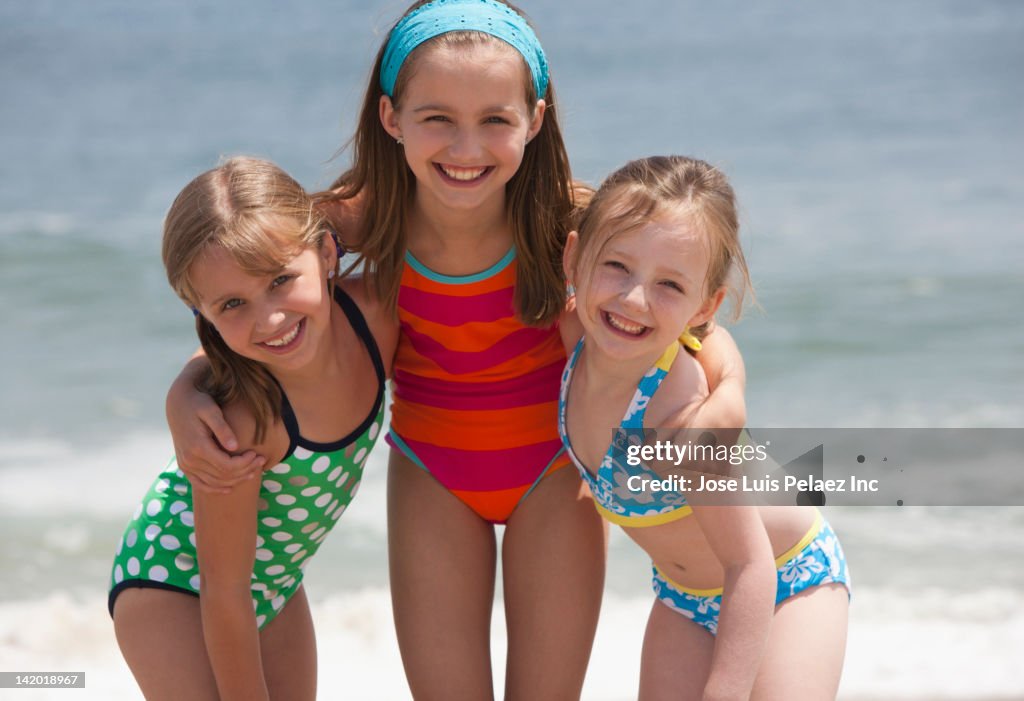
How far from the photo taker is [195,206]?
9.66ft

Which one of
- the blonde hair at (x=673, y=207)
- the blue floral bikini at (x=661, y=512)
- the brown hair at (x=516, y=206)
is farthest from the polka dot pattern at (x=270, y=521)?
the blonde hair at (x=673, y=207)

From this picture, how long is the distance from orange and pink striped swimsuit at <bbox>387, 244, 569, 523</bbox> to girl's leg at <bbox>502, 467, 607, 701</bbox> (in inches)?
3.4

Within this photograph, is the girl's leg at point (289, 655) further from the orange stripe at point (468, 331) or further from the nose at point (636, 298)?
the nose at point (636, 298)

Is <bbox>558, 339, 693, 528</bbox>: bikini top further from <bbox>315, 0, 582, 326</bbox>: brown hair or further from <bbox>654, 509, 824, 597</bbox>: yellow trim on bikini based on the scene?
<bbox>315, 0, 582, 326</bbox>: brown hair

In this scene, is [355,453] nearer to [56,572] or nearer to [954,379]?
[56,572]

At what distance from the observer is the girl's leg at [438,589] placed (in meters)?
3.39

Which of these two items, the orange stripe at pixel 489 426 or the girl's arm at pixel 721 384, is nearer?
the girl's arm at pixel 721 384

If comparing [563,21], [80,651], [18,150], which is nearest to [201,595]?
[80,651]

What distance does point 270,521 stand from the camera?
10.6ft

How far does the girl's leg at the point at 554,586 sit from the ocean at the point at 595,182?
3.34ft

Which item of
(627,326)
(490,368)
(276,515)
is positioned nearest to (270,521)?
(276,515)

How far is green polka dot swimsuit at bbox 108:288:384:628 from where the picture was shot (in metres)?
3.16

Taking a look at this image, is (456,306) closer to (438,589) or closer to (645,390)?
(645,390)

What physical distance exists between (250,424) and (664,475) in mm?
1049
